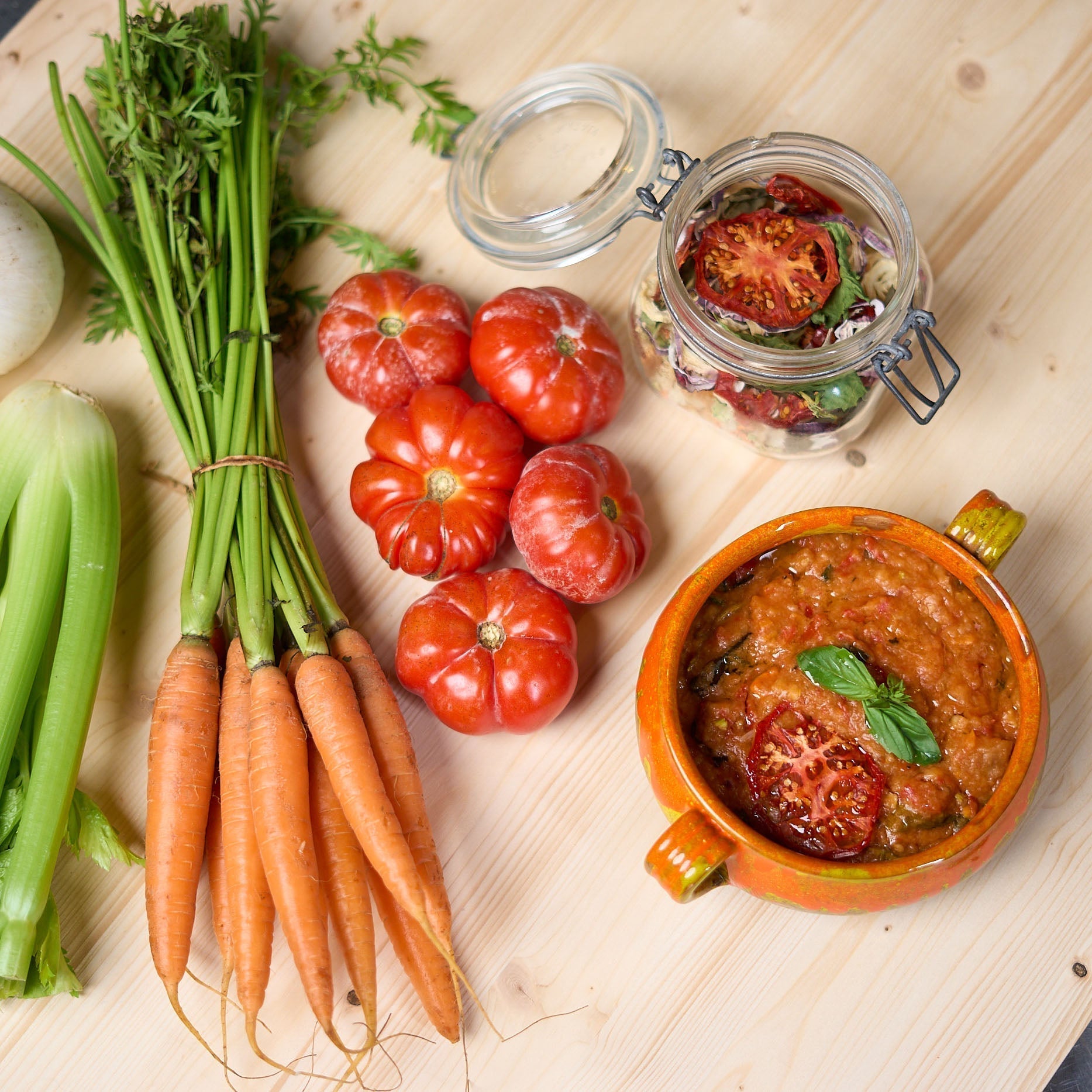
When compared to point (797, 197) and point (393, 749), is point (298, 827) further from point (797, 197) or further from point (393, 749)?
point (797, 197)

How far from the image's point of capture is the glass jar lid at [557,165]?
4.10 feet

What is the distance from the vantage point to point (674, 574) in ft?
4.17

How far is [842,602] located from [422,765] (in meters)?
0.54

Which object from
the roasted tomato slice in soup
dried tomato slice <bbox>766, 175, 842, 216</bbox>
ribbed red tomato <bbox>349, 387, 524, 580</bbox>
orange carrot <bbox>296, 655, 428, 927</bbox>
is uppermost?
dried tomato slice <bbox>766, 175, 842, 216</bbox>

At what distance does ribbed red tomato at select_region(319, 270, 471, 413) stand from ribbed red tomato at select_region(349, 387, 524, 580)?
1.5 inches

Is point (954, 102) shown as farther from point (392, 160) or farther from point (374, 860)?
point (374, 860)

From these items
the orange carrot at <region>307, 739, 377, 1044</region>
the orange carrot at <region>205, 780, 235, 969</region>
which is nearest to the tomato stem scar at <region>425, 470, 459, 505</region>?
the orange carrot at <region>307, 739, 377, 1044</region>

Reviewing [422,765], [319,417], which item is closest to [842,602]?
[422,765]

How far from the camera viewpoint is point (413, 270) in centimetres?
137

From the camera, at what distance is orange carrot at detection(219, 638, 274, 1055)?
3.65 feet

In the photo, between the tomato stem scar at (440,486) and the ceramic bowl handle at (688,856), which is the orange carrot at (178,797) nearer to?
the tomato stem scar at (440,486)

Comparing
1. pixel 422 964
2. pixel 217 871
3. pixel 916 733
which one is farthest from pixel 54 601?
pixel 916 733

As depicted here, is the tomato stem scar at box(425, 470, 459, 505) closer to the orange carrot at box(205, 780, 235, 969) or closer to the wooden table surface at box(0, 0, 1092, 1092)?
the wooden table surface at box(0, 0, 1092, 1092)

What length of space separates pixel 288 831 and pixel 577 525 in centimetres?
47
